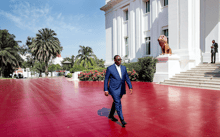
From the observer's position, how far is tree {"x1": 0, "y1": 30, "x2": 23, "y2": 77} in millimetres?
35250

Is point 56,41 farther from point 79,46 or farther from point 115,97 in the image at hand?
point 115,97

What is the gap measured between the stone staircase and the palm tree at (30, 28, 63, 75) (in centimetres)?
3322

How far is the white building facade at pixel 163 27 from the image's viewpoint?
43.3ft

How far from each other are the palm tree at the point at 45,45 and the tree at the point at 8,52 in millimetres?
4377

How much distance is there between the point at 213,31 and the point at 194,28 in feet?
7.67

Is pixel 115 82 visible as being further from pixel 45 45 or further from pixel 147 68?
pixel 45 45

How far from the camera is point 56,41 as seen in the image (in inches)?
1601

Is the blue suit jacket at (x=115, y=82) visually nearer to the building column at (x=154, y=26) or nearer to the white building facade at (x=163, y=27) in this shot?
the white building facade at (x=163, y=27)

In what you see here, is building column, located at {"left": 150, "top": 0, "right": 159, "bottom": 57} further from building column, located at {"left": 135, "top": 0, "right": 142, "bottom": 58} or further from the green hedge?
the green hedge

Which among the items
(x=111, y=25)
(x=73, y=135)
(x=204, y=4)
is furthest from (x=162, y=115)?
(x=111, y=25)

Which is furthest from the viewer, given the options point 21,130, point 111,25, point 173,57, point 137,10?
point 111,25

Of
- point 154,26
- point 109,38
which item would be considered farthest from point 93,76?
point 109,38

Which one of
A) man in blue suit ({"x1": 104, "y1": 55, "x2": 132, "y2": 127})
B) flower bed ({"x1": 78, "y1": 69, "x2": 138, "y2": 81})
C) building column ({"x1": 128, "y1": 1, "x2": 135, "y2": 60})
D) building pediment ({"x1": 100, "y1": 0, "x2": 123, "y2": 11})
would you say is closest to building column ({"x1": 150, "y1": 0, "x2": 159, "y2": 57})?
building column ({"x1": 128, "y1": 1, "x2": 135, "y2": 60})

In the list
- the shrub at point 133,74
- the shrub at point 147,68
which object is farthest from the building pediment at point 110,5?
the shrub at point 133,74
